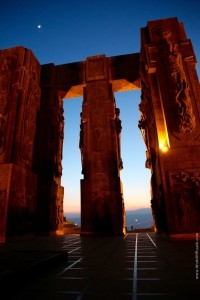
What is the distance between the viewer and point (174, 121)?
7.05 metres

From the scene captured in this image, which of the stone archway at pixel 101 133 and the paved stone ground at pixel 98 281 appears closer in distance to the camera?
the paved stone ground at pixel 98 281

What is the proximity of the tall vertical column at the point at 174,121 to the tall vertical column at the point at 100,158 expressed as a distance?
6.33ft

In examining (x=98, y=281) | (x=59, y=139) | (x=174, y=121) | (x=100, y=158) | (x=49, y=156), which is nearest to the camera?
(x=98, y=281)

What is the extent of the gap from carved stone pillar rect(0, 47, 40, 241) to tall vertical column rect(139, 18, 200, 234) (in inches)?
212

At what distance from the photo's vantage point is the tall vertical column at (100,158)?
29.0 feet

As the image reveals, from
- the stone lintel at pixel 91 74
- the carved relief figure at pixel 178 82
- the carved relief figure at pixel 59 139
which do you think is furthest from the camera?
the stone lintel at pixel 91 74

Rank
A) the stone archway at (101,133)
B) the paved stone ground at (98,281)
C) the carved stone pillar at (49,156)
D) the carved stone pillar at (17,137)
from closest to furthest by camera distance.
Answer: the paved stone ground at (98,281)
the stone archway at (101,133)
the carved stone pillar at (17,137)
the carved stone pillar at (49,156)

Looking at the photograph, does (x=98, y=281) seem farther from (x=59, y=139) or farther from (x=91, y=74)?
(x=91, y=74)

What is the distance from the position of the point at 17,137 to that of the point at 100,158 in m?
3.74

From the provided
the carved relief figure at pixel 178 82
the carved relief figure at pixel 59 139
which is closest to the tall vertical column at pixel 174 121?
the carved relief figure at pixel 178 82

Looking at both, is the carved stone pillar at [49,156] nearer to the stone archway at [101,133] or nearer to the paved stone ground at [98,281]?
the stone archway at [101,133]

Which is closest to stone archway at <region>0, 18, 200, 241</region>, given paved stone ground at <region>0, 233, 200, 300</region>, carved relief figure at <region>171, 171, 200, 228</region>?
carved relief figure at <region>171, 171, 200, 228</region>

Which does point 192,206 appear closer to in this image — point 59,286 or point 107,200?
point 107,200

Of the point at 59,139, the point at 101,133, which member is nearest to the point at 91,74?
the point at 101,133
